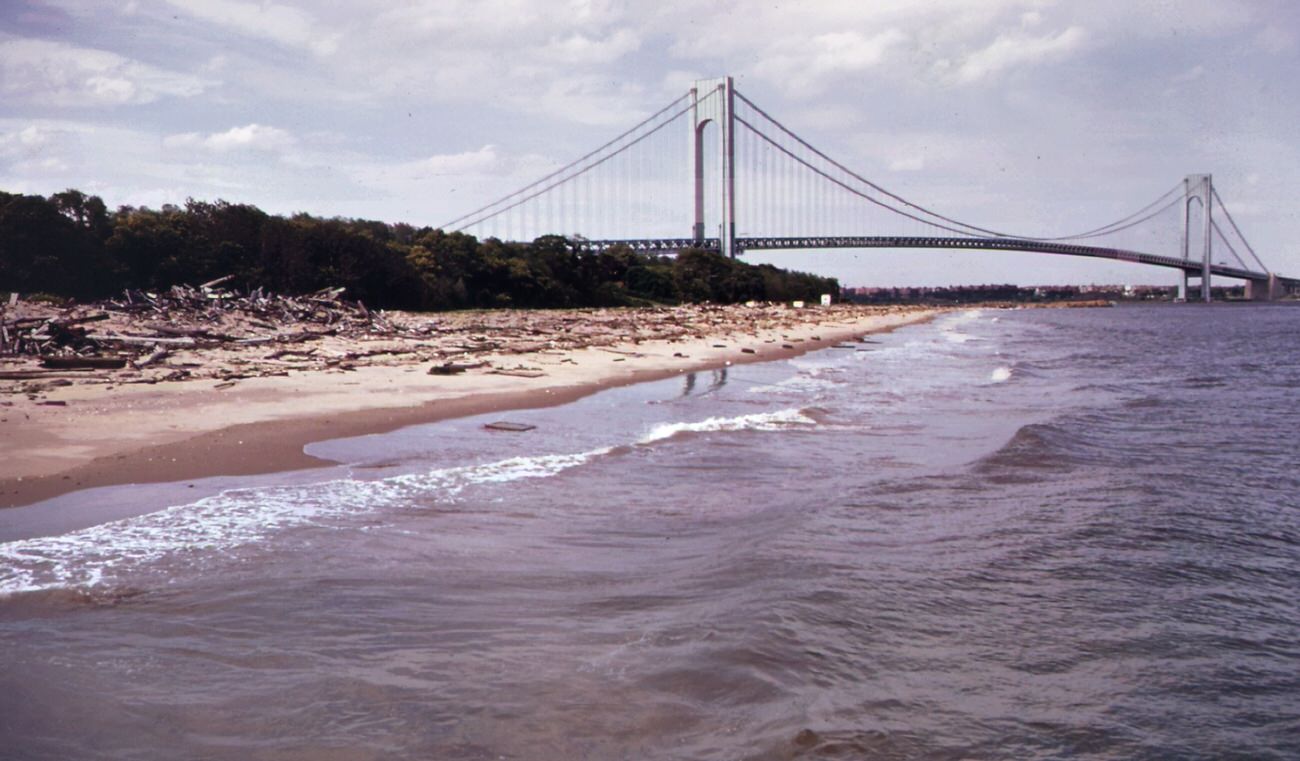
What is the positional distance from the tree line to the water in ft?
Answer: 73.0

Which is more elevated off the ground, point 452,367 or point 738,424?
point 452,367

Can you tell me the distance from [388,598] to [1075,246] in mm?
72380

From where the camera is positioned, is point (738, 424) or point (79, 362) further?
point (79, 362)

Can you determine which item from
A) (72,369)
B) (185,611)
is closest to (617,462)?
(185,611)

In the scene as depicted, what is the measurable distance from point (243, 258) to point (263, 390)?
19928 millimetres

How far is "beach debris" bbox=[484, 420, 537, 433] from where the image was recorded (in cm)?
771

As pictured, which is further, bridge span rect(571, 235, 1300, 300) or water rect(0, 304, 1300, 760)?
bridge span rect(571, 235, 1300, 300)

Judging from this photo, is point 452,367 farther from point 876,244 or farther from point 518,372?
point 876,244

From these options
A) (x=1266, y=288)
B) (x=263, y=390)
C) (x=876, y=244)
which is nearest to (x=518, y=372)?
(x=263, y=390)

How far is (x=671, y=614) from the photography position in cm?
322

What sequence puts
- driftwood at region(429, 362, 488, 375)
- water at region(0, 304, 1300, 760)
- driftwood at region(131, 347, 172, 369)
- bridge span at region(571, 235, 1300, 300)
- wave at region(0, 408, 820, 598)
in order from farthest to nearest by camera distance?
1. bridge span at region(571, 235, 1300, 300)
2. driftwood at region(429, 362, 488, 375)
3. driftwood at region(131, 347, 172, 369)
4. wave at region(0, 408, 820, 598)
5. water at region(0, 304, 1300, 760)

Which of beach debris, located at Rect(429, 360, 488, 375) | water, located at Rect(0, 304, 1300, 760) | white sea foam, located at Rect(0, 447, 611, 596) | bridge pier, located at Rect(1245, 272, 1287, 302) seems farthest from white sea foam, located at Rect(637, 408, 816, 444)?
bridge pier, located at Rect(1245, 272, 1287, 302)

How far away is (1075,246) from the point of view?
221 feet

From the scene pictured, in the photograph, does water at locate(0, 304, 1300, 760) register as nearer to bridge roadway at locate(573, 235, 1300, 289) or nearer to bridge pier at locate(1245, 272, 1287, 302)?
bridge roadway at locate(573, 235, 1300, 289)
